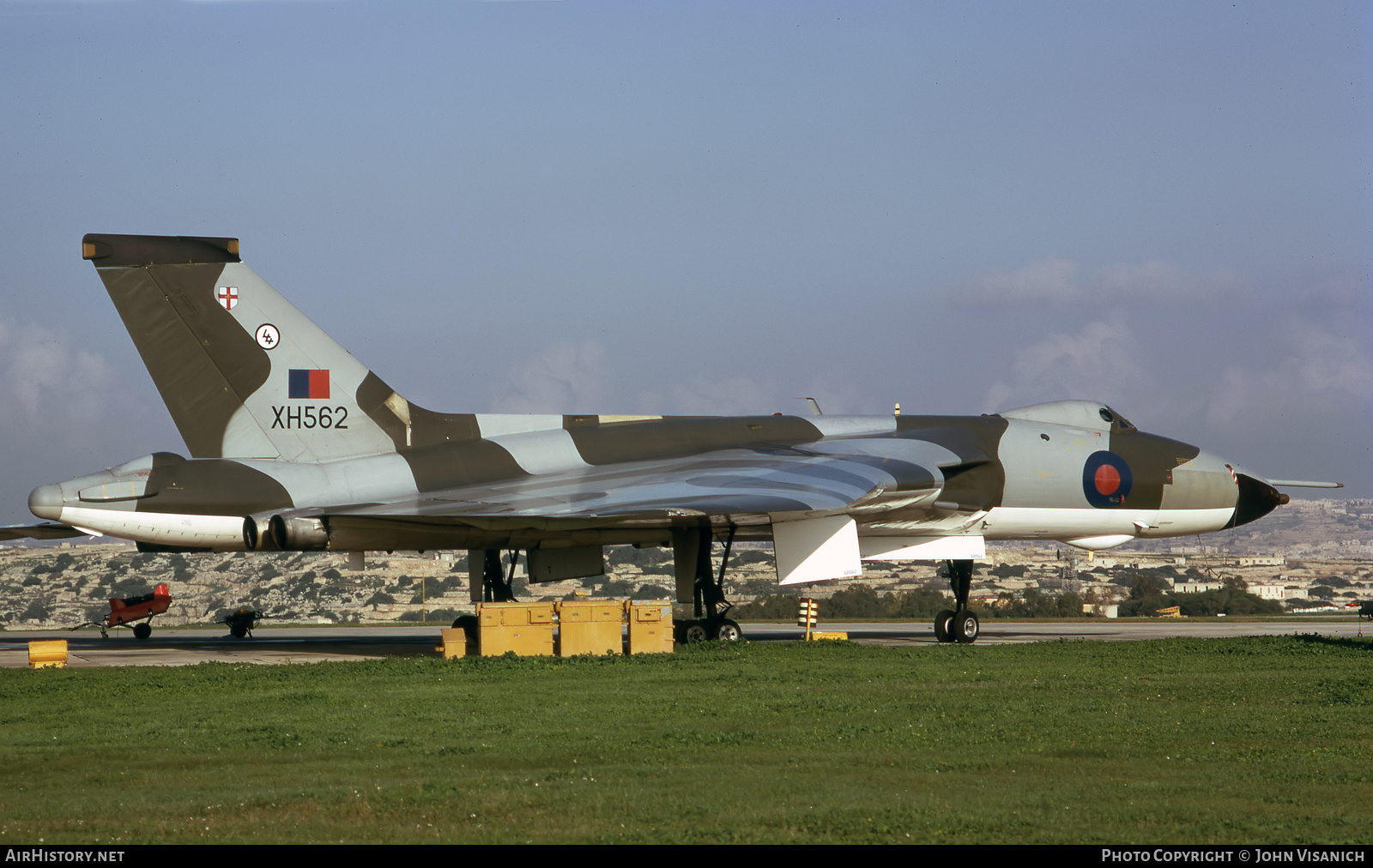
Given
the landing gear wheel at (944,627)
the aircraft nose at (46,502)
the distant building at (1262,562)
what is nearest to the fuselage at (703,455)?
the aircraft nose at (46,502)

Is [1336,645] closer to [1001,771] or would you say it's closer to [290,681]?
[1001,771]

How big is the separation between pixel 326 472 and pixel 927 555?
9425 mm

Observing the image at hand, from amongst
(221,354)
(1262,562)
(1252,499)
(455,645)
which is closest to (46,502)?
(221,354)

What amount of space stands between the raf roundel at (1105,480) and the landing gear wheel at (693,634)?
7970mm

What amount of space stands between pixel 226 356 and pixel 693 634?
794 centimetres

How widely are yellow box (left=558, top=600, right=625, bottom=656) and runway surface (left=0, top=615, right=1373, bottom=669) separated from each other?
9.41ft

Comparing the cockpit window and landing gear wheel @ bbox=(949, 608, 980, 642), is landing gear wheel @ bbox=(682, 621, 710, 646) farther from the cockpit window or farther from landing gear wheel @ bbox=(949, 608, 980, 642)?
the cockpit window

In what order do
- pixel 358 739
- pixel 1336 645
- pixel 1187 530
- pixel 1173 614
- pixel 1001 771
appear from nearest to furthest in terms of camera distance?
pixel 1001 771 < pixel 358 739 < pixel 1336 645 < pixel 1187 530 < pixel 1173 614

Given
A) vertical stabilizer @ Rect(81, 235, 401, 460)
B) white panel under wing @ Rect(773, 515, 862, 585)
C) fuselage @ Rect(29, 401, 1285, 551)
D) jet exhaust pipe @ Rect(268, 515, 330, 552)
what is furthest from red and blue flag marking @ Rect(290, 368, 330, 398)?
white panel under wing @ Rect(773, 515, 862, 585)

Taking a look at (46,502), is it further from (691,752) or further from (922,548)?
(922,548)

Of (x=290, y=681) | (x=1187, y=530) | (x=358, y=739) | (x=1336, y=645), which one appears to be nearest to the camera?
(x=358, y=739)

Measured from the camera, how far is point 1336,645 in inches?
708
